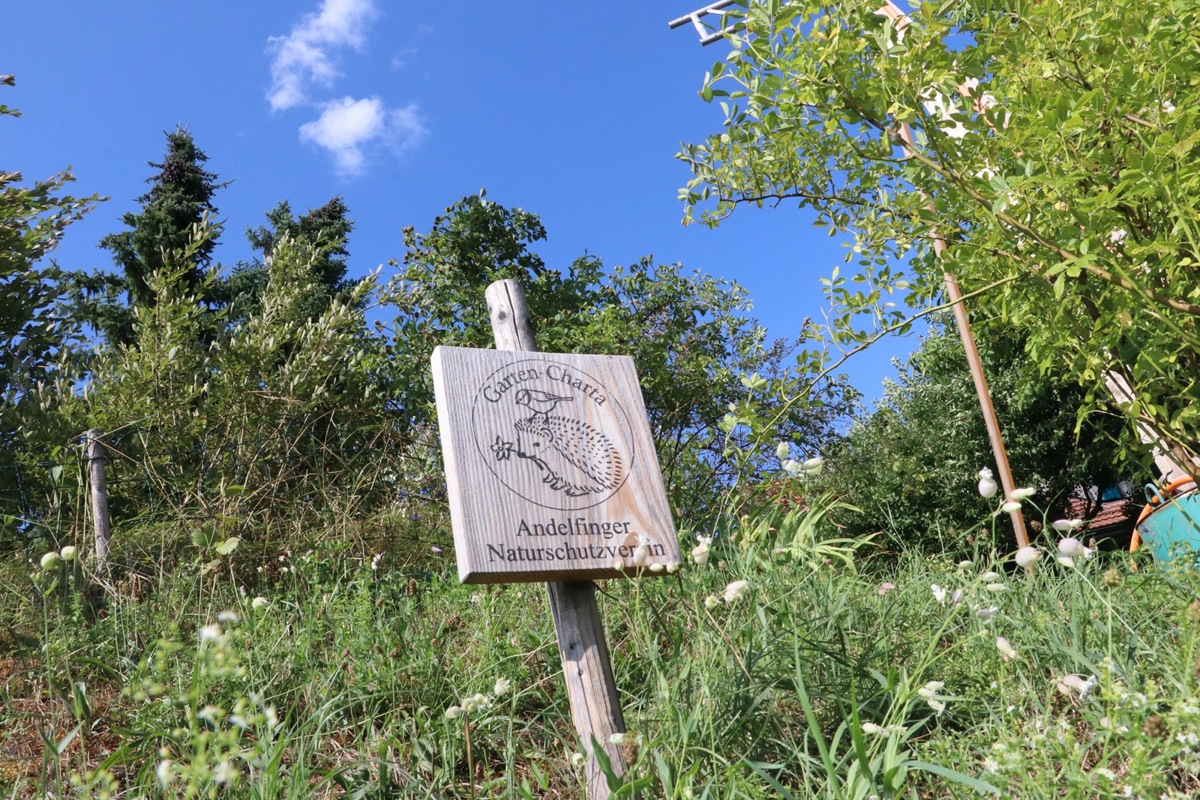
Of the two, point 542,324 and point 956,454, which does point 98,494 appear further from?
point 956,454

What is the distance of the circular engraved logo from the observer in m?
2.53

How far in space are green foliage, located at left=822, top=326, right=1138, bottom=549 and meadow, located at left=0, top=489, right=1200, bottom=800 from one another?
282 inches

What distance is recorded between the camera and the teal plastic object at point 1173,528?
298cm

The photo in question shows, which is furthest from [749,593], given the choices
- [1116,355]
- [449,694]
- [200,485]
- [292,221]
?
[292,221]

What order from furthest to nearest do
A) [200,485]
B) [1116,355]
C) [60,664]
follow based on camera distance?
[200,485] → [60,664] → [1116,355]

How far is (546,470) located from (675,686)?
67cm

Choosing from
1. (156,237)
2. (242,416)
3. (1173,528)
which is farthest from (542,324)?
(156,237)

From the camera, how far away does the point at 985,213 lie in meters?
2.78

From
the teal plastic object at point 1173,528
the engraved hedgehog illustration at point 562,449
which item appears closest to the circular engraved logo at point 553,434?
the engraved hedgehog illustration at point 562,449

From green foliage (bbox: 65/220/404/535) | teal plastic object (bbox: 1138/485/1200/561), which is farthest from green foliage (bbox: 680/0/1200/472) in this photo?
green foliage (bbox: 65/220/404/535)

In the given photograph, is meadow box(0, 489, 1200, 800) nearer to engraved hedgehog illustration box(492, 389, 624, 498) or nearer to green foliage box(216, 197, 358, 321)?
engraved hedgehog illustration box(492, 389, 624, 498)

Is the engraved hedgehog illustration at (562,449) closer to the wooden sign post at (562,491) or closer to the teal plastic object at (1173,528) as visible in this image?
the wooden sign post at (562,491)

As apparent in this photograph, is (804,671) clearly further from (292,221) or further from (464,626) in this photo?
(292,221)

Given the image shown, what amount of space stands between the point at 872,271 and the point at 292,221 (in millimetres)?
18492
